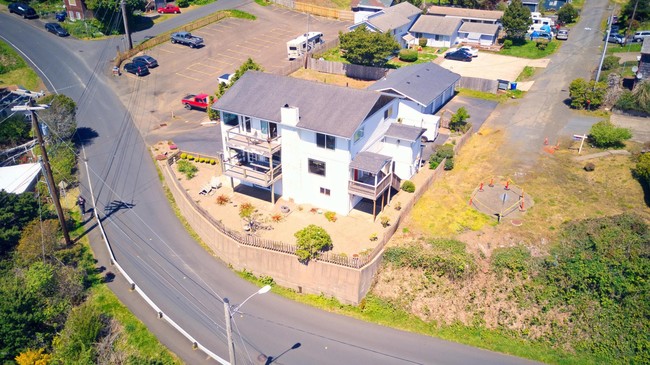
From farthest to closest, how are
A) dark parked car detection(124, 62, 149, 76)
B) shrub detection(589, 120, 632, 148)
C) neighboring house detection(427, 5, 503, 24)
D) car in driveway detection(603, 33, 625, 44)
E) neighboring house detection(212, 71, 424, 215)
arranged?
neighboring house detection(427, 5, 503, 24), car in driveway detection(603, 33, 625, 44), dark parked car detection(124, 62, 149, 76), shrub detection(589, 120, 632, 148), neighboring house detection(212, 71, 424, 215)

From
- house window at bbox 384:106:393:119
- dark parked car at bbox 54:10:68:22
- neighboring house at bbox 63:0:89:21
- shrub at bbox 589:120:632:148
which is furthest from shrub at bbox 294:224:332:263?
dark parked car at bbox 54:10:68:22

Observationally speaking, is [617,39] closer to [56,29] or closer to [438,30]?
[438,30]

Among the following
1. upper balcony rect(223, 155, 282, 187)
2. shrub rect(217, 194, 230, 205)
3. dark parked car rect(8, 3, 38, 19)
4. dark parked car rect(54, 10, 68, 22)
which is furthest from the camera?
dark parked car rect(8, 3, 38, 19)

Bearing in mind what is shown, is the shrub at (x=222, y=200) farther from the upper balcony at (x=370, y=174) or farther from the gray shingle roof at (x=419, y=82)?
the gray shingle roof at (x=419, y=82)

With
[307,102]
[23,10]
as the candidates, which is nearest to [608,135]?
[307,102]

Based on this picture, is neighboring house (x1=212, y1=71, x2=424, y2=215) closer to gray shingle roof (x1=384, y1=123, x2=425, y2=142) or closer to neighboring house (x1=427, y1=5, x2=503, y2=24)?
gray shingle roof (x1=384, y1=123, x2=425, y2=142)

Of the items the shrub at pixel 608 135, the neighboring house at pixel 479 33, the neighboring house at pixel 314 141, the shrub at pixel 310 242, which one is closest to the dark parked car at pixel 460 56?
the neighboring house at pixel 479 33
